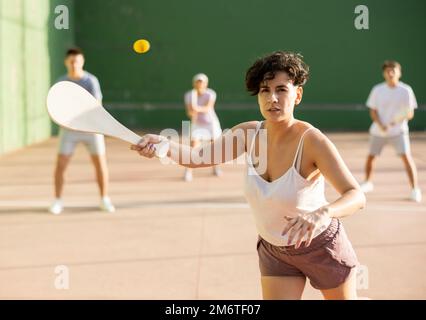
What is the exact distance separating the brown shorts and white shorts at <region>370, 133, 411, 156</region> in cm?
501

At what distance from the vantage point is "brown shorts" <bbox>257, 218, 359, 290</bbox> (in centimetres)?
261

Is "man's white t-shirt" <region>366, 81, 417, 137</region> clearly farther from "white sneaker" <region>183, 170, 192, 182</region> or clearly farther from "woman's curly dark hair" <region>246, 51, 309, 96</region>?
"woman's curly dark hair" <region>246, 51, 309, 96</region>

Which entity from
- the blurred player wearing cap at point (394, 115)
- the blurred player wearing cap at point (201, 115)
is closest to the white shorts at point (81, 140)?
the blurred player wearing cap at point (201, 115)

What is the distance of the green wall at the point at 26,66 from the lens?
39.2ft

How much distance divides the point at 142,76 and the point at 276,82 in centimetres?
1503

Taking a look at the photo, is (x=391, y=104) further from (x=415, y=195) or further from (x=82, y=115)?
(x=82, y=115)

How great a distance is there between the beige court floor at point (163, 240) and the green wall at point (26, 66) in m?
3.24

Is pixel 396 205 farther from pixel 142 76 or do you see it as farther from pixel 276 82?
pixel 142 76

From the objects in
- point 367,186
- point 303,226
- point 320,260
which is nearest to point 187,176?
point 367,186

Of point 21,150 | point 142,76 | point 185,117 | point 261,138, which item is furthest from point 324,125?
point 261,138

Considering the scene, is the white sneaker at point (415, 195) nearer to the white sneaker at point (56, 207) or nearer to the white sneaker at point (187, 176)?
the white sneaker at point (187, 176)

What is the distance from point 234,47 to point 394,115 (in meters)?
10.2

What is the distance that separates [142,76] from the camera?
17266 mm

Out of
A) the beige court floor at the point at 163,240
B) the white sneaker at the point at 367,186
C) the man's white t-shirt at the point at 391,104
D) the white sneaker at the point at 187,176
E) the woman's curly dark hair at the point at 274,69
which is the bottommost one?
the beige court floor at the point at 163,240
